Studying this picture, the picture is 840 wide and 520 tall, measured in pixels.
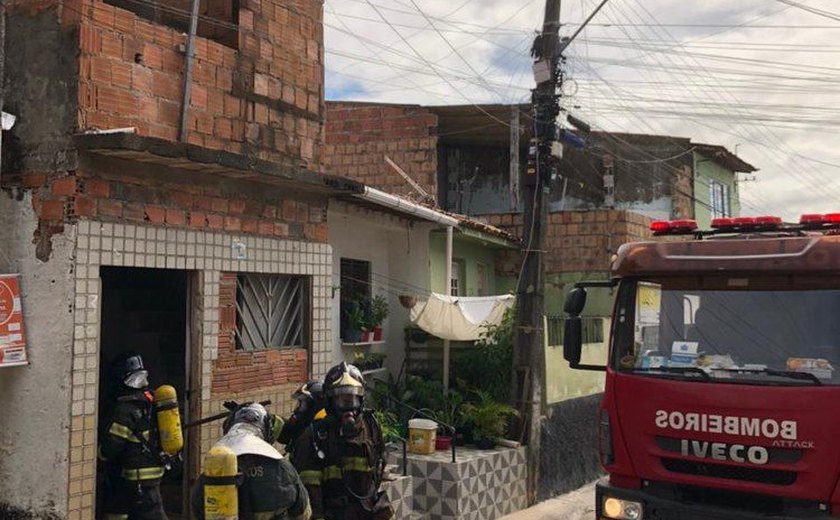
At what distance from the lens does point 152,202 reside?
239 inches

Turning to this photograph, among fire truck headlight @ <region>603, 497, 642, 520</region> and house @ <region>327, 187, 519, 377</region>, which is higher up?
house @ <region>327, 187, 519, 377</region>

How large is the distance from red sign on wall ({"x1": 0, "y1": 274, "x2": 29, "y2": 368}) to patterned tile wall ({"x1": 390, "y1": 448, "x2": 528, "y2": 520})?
4314 millimetres

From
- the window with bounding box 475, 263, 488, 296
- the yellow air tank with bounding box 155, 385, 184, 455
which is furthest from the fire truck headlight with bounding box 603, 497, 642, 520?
the window with bounding box 475, 263, 488, 296

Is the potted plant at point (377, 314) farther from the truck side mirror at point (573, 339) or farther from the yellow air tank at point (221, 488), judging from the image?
the yellow air tank at point (221, 488)

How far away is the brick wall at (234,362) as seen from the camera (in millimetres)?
6684

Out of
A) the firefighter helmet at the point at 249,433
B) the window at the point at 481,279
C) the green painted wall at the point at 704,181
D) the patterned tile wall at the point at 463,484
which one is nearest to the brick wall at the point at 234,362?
the firefighter helmet at the point at 249,433

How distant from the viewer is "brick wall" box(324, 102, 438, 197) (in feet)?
50.4

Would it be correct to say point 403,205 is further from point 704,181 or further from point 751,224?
point 704,181

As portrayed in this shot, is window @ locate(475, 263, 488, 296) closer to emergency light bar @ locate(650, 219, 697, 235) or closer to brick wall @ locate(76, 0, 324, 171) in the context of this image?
brick wall @ locate(76, 0, 324, 171)

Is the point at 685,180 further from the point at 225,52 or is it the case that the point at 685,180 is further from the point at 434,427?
the point at 225,52

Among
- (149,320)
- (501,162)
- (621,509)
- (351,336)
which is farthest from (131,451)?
(501,162)

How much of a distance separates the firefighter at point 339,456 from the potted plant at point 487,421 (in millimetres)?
4198

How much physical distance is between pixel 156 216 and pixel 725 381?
4427 mm

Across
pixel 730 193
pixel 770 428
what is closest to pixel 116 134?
pixel 770 428
